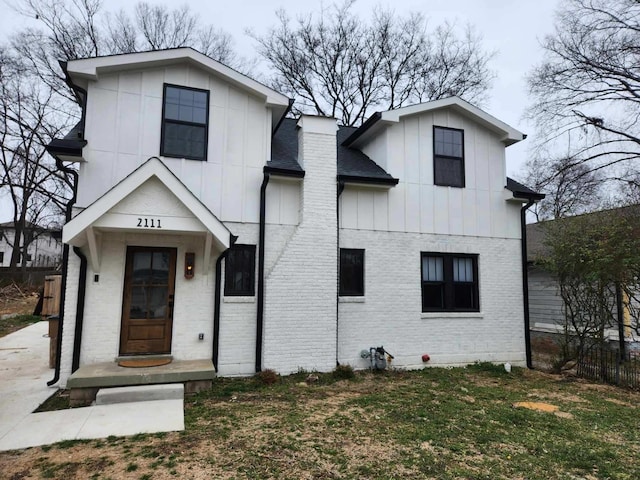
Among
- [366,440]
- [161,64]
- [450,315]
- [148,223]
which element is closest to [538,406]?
[450,315]

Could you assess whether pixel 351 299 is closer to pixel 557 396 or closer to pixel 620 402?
pixel 557 396

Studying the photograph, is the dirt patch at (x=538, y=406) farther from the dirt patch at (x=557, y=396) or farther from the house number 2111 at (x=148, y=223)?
the house number 2111 at (x=148, y=223)

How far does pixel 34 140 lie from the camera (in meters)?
20.0

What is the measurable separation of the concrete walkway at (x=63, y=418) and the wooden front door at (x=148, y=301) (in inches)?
58.3

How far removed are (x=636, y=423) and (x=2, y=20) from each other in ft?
74.3

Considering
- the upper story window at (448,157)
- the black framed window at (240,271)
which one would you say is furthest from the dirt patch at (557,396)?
the black framed window at (240,271)

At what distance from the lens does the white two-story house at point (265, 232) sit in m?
6.74

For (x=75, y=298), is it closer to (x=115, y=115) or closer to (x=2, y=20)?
(x=115, y=115)

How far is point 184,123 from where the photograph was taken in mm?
7570

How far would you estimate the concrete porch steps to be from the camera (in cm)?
566

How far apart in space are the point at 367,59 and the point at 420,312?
585 inches

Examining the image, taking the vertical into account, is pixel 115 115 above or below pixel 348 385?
above

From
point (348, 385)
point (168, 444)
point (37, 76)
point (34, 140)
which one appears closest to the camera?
point (168, 444)

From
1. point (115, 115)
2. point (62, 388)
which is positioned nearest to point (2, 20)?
point (115, 115)
